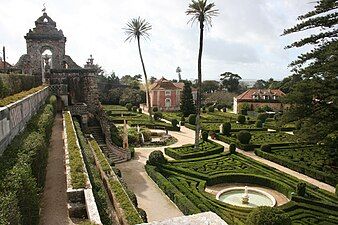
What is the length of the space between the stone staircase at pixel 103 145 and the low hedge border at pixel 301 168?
32.2ft

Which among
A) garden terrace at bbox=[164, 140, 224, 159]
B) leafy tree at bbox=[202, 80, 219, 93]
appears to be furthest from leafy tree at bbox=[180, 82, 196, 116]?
leafy tree at bbox=[202, 80, 219, 93]

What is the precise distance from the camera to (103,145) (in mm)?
23359

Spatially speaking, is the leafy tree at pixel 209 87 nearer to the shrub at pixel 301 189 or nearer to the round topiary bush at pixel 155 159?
the round topiary bush at pixel 155 159

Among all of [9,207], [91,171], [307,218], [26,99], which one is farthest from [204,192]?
[9,207]

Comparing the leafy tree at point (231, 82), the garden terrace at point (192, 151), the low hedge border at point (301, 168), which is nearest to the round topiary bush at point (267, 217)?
the low hedge border at point (301, 168)

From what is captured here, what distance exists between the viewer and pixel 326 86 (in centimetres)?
1517

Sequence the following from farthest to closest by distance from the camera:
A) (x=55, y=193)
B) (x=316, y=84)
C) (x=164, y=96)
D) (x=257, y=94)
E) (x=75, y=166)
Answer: (x=164, y=96)
(x=257, y=94)
(x=316, y=84)
(x=75, y=166)
(x=55, y=193)

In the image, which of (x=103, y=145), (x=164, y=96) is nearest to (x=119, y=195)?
(x=103, y=145)

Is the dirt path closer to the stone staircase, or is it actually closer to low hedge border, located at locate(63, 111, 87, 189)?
low hedge border, located at locate(63, 111, 87, 189)

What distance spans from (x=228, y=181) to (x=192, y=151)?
19.4ft

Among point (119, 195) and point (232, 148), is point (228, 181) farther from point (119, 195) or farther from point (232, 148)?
point (119, 195)

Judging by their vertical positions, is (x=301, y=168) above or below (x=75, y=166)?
below

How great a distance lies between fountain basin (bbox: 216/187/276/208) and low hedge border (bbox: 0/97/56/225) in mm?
9593

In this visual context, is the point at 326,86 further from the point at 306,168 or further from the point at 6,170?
the point at 6,170
